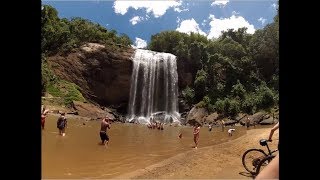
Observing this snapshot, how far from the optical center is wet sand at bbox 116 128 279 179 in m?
11.0

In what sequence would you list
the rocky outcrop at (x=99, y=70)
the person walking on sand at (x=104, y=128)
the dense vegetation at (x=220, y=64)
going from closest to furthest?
the person walking on sand at (x=104, y=128), the dense vegetation at (x=220, y=64), the rocky outcrop at (x=99, y=70)

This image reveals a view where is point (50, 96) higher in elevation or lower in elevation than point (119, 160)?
higher

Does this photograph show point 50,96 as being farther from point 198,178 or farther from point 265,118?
point 198,178

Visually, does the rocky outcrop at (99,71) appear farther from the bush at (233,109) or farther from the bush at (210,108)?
the bush at (233,109)

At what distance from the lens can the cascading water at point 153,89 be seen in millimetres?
48219

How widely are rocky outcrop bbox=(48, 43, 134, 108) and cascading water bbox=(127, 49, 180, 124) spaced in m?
1.17

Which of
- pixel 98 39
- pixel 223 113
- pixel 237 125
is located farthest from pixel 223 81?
pixel 98 39

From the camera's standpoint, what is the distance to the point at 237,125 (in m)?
38.8

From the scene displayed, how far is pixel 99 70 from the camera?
46781mm

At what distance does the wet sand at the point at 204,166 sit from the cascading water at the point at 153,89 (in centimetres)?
3267

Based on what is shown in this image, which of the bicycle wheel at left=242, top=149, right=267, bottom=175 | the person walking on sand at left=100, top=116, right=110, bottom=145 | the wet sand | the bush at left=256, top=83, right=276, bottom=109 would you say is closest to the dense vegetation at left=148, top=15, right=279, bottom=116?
the bush at left=256, top=83, right=276, bottom=109

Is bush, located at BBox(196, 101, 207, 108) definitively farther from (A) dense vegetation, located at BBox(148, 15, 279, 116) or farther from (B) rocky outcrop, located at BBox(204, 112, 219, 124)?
(B) rocky outcrop, located at BBox(204, 112, 219, 124)

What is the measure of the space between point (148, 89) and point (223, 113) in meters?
10.7

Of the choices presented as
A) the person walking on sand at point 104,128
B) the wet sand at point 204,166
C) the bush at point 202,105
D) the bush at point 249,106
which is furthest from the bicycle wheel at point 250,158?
the bush at point 202,105
